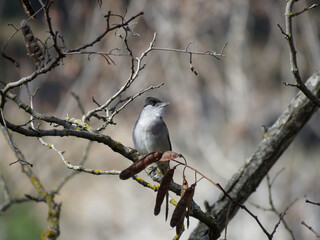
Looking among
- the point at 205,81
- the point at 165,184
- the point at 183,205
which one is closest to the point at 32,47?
the point at 165,184

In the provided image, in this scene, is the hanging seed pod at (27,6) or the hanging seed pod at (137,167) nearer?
the hanging seed pod at (137,167)

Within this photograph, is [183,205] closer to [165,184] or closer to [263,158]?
[165,184]

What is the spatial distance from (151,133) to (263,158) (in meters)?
1.45

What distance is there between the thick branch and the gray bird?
3.81 feet

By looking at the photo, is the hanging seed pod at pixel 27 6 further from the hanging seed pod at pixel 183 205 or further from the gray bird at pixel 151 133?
the gray bird at pixel 151 133

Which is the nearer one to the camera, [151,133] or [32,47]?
[32,47]

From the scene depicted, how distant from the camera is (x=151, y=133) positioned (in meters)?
4.35

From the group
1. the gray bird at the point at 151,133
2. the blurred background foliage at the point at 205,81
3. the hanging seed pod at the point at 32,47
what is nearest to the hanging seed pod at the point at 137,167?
the hanging seed pod at the point at 32,47

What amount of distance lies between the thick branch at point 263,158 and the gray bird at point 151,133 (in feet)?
3.81

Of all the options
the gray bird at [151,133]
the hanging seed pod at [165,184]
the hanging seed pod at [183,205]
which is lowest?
the hanging seed pod at [183,205]

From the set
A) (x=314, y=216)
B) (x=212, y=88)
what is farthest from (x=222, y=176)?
(x=314, y=216)

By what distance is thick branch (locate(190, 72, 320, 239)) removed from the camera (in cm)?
311

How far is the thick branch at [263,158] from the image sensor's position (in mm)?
3111

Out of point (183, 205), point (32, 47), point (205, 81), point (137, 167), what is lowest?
point (183, 205)
